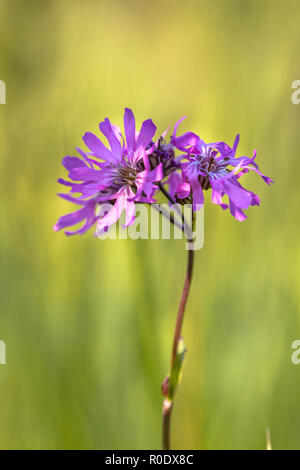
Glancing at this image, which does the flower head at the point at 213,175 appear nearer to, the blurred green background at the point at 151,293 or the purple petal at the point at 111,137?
the purple petal at the point at 111,137

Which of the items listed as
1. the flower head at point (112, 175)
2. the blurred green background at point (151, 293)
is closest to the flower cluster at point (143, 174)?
the flower head at point (112, 175)

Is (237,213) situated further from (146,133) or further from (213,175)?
(146,133)

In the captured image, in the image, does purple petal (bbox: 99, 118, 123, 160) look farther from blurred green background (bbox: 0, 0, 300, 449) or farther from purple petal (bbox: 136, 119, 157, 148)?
blurred green background (bbox: 0, 0, 300, 449)

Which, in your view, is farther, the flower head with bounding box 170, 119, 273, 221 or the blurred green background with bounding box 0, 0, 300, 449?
the blurred green background with bounding box 0, 0, 300, 449


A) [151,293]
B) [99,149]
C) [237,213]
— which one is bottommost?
[151,293]

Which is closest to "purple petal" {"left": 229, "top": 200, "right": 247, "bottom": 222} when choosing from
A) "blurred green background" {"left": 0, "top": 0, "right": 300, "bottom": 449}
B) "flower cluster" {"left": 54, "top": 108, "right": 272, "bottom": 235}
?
"flower cluster" {"left": 54, "top": 108, "right": 272, "bottom": 235}

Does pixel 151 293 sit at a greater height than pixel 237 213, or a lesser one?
lesser

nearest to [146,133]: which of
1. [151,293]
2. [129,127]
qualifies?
[129,127]

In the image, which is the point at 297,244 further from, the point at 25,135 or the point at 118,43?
the point at 118,43
